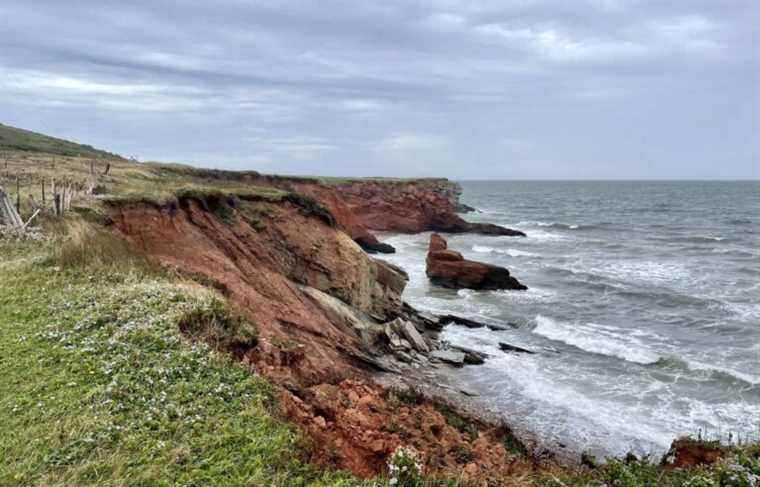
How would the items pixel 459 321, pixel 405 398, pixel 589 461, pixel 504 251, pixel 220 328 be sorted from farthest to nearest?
pixel 504 251
pixel 459 321
pixel 589 461
pixel 405 398
pixel 220 328

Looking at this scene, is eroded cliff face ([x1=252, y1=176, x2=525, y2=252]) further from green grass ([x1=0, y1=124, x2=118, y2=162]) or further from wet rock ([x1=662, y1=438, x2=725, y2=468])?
wet rock ([x1=662, y1=438, x2=725, y2=468])

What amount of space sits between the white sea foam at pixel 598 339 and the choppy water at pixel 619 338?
2.3 inches

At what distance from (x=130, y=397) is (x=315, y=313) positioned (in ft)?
37.7

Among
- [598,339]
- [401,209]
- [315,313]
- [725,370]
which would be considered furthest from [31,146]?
[725,370]

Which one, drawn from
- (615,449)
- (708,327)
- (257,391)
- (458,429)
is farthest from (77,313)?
(708,327)

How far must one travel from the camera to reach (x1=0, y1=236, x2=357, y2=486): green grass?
5934 millimetres

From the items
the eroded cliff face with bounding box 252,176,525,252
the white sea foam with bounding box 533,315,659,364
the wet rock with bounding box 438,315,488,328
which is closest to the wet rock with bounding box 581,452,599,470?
the white sea foam with bounding box 533,315,659,364

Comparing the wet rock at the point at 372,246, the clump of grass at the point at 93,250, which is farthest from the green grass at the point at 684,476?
the wet rock at the point at 372,246

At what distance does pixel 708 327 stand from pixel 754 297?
848 centimetres

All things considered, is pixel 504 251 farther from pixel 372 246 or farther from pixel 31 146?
pixel 31 146

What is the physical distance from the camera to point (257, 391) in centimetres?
769

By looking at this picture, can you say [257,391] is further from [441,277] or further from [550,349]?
[441,277]

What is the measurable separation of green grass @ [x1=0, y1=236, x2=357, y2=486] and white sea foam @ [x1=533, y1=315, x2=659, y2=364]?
57.9ft

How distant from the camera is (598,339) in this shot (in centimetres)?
2402
